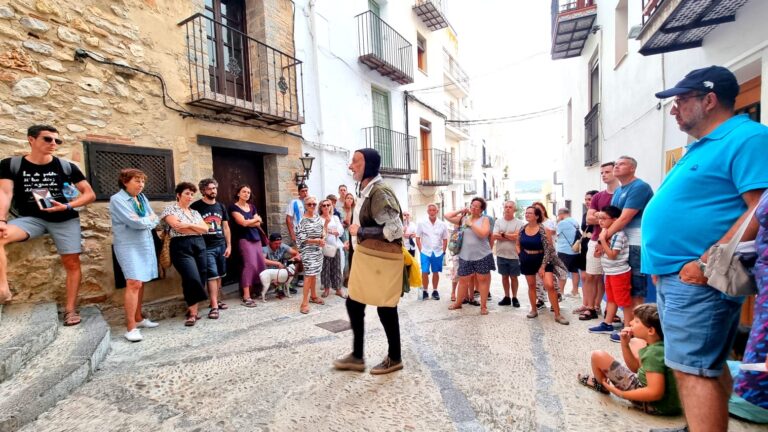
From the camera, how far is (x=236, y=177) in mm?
6074

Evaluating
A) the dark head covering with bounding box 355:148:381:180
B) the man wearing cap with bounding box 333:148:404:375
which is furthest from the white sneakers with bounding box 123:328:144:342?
the dark head covering with bounding box 355:148:381:180

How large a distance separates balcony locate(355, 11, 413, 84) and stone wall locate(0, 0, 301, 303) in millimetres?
4559

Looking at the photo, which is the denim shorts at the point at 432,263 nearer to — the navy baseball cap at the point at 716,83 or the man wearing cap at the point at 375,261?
the man wearing cap at the point at 375,261

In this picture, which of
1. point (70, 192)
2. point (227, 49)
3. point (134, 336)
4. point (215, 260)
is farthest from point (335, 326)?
point (227, 49)

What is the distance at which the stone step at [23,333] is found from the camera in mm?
2428

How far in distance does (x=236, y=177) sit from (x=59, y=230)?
9.35 ft

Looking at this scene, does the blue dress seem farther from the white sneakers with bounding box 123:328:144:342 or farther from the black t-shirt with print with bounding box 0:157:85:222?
the white sneakers with bounding box 123:328:144:342

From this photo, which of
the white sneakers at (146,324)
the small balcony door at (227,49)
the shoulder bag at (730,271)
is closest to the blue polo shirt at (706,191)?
the shoulder bag at (730,271)

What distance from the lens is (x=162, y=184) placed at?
4730 mm

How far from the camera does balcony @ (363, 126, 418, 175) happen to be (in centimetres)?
954

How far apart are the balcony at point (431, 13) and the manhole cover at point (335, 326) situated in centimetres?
1103

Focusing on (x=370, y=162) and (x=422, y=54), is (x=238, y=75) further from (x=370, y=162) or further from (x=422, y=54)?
(x=422, y=54)

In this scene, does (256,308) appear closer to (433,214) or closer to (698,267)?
(433,214)

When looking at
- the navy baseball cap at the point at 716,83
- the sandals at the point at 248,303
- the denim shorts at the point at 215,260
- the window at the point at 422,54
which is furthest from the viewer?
the window at the point at 422,54
